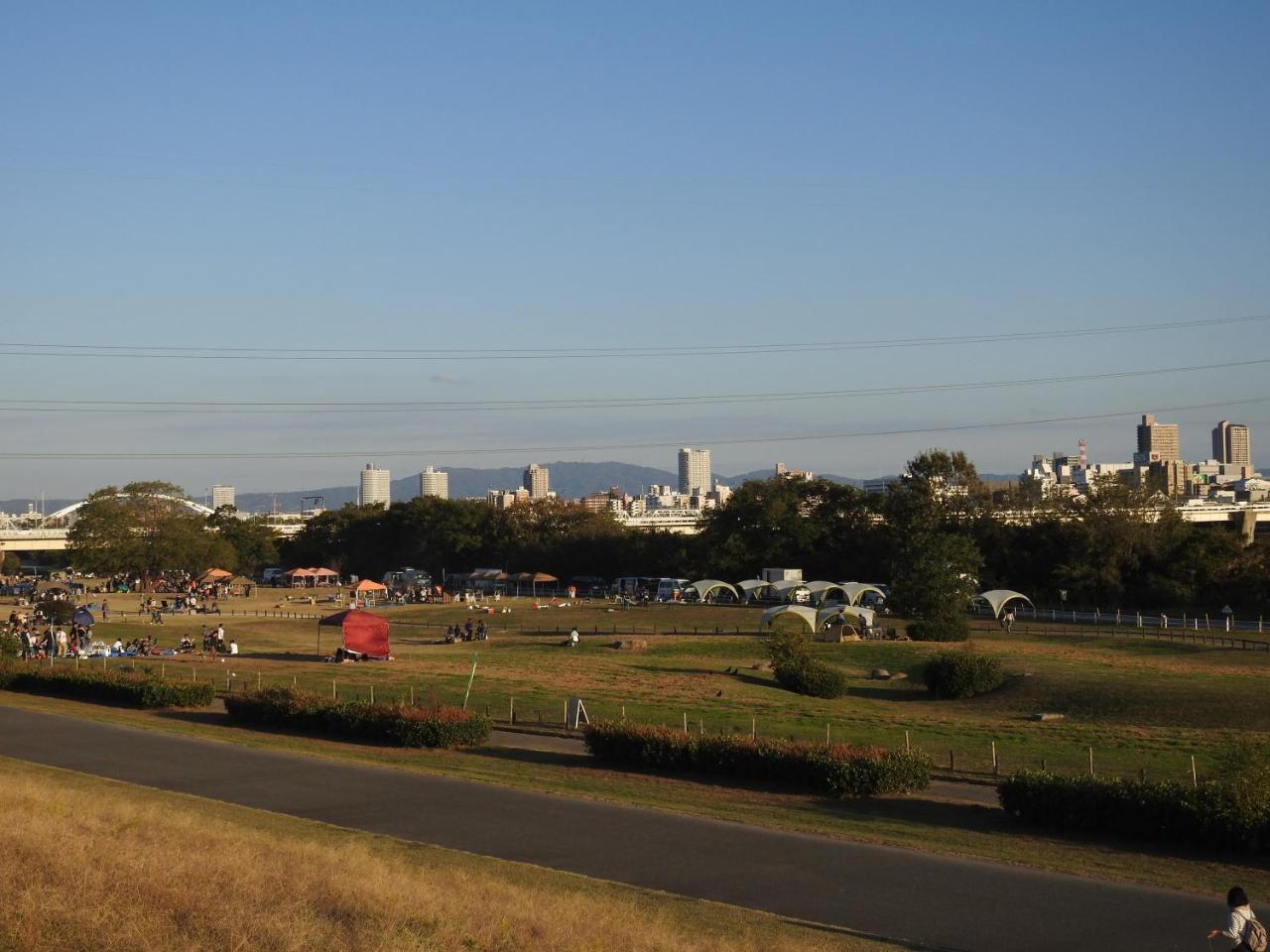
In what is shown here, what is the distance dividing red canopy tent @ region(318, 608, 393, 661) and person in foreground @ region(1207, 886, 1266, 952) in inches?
1500

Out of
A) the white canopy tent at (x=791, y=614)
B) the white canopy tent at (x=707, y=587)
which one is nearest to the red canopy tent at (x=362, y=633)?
the white canopy tent at (x=791, y=614)

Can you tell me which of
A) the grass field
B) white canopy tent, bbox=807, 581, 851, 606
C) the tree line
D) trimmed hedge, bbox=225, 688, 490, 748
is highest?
the tree line

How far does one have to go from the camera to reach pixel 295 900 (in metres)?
13.5

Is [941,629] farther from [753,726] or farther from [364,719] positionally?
[364,719]

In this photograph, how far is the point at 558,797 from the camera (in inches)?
912

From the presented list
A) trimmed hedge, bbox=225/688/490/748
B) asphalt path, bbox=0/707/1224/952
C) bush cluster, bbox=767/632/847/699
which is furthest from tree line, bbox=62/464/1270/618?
asphalt path, bbox=0/707/1224/952

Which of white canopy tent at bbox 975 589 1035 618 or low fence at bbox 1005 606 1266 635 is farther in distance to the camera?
white canopy tent at bbox 975 589 1035 618

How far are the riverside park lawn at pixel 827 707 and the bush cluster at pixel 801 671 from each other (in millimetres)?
569

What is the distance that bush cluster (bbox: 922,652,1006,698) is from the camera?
42.1 meters

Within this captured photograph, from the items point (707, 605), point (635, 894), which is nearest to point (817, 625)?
point (707, 605)

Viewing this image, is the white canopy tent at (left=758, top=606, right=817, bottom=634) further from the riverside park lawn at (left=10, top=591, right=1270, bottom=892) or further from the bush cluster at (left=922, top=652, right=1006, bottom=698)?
the bush cluster at (left=922, top=652, right=1006, bottom=698)

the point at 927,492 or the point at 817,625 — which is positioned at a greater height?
the point at 927,492

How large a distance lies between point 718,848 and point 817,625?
143ft

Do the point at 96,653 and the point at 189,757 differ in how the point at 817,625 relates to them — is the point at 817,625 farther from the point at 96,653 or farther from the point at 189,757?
the point at 189,757
